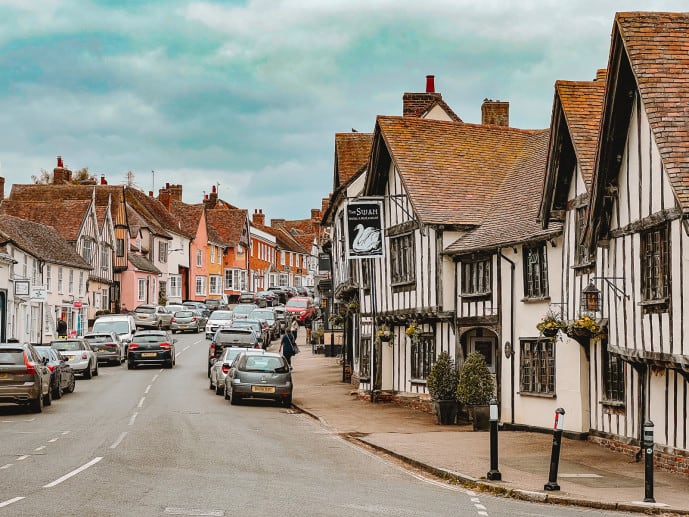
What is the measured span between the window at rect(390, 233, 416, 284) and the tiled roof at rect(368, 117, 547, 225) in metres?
1.60

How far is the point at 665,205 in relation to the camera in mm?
16812

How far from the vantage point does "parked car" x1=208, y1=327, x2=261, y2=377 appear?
131ft

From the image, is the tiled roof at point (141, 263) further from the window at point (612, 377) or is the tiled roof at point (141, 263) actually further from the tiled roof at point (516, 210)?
the window at point (612, 377)

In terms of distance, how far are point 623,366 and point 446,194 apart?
1041 centimetres

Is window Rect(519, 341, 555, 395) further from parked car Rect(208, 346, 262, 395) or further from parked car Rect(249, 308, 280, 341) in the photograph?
parked car Rect(249, 308, 280, 341)

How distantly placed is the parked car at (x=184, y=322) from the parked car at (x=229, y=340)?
27363 mm

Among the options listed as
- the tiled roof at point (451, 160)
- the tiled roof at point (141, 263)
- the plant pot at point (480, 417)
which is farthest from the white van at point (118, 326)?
the plant pot at point (480, 417)

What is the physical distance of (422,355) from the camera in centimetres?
3012

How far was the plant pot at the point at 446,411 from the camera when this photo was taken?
26250 millimetres

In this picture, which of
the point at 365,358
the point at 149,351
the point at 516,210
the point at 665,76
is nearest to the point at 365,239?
the point at 516,210

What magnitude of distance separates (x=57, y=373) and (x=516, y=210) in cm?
1486

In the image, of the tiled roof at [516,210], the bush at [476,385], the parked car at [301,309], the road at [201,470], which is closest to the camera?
the road at [201,470]

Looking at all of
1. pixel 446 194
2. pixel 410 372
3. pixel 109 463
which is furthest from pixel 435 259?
pixel 109 463

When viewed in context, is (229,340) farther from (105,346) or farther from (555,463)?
(555,463)
